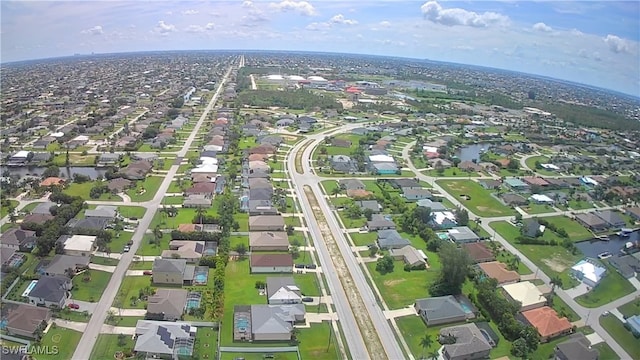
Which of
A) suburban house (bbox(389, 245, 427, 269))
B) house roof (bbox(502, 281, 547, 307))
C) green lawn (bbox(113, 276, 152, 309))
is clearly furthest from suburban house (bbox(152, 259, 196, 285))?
house roof (bbox(502, 281, 547, 307))

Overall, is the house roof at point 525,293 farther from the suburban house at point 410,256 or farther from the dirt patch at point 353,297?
the dirt patch at point 353,297

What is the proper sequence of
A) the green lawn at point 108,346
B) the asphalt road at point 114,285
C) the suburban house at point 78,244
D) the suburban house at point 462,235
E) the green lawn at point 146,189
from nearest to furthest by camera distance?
the green lawn at point 108,346, the asphalt road at point 114,285, the suburban house at point 78,244, the suburban house at point 462,235, the green lawn at point 146,189

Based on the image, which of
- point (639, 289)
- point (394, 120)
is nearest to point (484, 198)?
point (639, 289)

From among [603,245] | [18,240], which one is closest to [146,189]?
[18,240]

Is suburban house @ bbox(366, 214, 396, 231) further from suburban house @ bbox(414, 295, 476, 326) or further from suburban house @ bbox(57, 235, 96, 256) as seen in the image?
suburban house @ bbox(57, 235, 96, 256)

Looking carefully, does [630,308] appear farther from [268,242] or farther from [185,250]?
[185,250]

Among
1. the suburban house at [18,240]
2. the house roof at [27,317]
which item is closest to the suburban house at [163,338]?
the house roof at [27,317]
